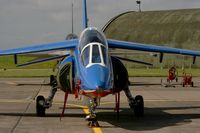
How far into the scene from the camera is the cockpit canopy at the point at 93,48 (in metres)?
→ 13.0

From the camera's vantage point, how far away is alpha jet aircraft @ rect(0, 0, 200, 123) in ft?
40.7

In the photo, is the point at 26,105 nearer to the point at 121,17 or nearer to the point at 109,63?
the point at 109,63

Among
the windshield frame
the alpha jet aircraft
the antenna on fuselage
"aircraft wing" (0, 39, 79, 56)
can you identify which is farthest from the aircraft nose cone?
the antenna on fuselage

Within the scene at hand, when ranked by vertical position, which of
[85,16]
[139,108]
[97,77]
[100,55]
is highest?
[85,16]

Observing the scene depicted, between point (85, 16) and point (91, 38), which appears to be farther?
point (85, 16)

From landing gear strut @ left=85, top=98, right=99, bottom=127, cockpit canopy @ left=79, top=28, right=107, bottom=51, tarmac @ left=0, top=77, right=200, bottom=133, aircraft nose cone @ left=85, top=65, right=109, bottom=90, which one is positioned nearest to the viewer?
aircraft nose cone @ left=85, top=65, right=109, bottom=90

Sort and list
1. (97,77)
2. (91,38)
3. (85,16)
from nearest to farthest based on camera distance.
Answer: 1. (97,77)
2. (91,38)
3. (85,16)

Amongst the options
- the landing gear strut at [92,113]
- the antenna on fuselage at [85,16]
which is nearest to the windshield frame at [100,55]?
the landing gear strut at [92,113]

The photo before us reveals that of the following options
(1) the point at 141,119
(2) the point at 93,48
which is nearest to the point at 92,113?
(2) the point at 93,48

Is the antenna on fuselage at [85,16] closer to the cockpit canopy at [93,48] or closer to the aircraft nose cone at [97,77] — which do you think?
the cockpit canopy at [93,48]

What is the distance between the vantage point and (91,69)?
41.7 feet

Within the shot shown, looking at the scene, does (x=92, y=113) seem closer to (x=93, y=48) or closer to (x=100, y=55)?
(x=100, y=55)

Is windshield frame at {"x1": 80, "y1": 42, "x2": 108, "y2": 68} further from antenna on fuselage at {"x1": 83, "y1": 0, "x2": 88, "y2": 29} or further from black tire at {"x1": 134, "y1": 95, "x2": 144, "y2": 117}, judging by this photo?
antenna on fuselage at {"x1": 83, "y1": 0, "x2": 88, "y2": 29}

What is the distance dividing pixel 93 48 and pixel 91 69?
0.98 m
